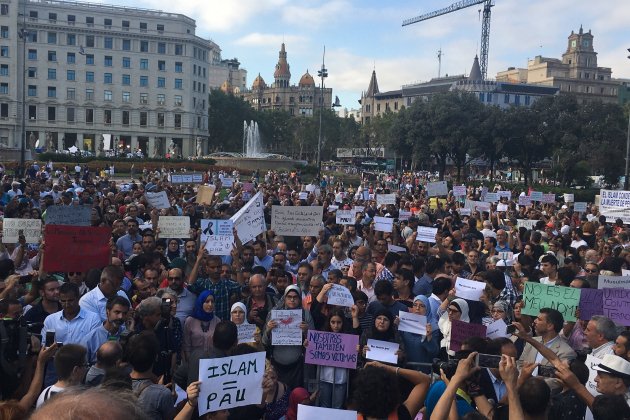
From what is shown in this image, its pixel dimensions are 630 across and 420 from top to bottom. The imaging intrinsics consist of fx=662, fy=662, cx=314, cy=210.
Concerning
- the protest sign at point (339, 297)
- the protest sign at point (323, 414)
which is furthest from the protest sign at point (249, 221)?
the protest sign at point (323, 414)

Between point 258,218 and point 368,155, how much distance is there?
94.2 meters

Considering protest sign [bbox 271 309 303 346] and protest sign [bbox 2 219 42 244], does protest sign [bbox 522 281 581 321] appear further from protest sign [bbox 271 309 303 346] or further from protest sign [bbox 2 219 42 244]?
protest sign [bbox 2 219 42 244]

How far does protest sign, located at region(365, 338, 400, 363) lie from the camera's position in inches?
242

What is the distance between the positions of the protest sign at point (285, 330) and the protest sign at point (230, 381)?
4.58 feet

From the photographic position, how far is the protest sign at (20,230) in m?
10.5

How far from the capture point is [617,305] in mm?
7441

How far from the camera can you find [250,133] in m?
101

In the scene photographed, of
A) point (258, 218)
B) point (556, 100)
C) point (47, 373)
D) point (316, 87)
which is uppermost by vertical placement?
point (316, 87)

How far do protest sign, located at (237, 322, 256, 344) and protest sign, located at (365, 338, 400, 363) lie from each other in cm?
117

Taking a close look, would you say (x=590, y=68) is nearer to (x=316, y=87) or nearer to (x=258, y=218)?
(x=316, y=87)

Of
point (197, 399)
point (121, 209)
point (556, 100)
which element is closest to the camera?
point (197, 399)

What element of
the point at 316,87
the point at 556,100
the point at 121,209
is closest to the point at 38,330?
the point at 121,209

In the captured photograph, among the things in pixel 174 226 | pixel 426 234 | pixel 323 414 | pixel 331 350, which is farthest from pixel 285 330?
pixel 426 234

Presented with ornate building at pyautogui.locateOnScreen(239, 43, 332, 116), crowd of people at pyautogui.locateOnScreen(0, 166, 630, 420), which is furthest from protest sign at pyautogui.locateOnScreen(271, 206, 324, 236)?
ornate building at pyautogui.locateOnScreen(239, 43, 332, 116)
